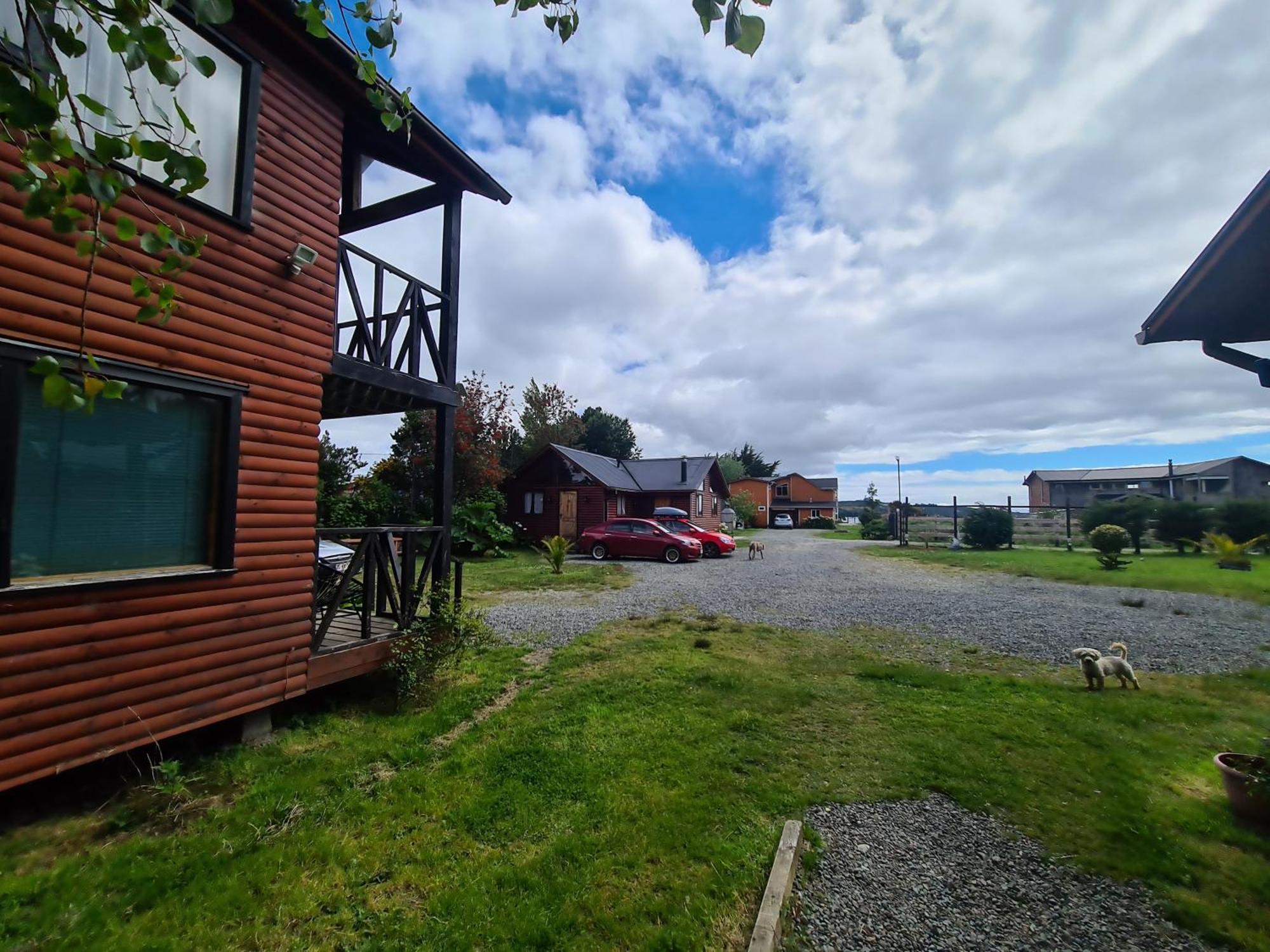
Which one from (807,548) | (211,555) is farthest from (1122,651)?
(807,548)

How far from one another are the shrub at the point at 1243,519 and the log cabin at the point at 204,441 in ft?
76.0

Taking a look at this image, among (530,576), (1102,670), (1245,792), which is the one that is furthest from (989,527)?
(1245,792)

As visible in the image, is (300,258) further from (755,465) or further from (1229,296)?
(755,465)

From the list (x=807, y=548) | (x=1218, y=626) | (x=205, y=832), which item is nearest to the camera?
(x=205, y=832)

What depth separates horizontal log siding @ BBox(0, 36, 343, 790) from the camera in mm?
3082

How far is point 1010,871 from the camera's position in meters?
2.87

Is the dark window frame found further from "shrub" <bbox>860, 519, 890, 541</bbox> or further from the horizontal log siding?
"shrub" <bbox>860, 519, 890, 541</bbox>

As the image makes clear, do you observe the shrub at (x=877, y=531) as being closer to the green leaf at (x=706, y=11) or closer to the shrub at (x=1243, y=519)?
the shrub at (x=1243, y=519)

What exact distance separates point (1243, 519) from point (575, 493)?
2156 centimetres

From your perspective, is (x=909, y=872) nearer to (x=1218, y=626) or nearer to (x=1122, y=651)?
(x=1122, y=651)

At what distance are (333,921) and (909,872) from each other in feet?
9.07

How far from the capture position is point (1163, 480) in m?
41.9

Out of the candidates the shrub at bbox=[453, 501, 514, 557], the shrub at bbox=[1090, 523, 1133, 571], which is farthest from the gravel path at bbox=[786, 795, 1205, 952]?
the shrub at bbox=[1090, 523, 1133, 571]

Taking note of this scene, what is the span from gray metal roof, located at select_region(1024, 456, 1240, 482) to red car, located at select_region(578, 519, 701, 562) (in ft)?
137
